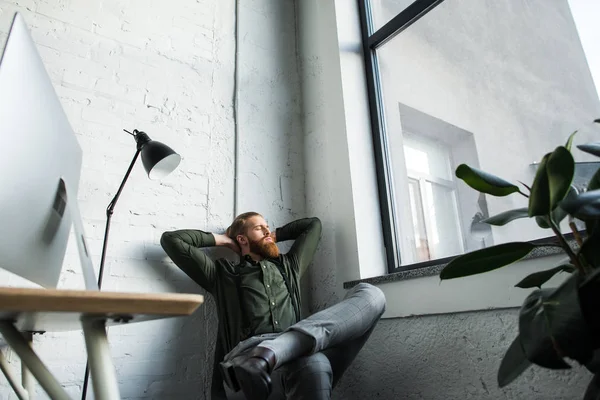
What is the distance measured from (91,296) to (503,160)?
1873 millimetres

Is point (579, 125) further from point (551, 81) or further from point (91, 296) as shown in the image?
point (91, 296)

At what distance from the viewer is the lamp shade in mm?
1702

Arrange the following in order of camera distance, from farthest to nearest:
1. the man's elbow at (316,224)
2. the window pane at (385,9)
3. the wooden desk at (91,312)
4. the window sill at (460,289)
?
Result: the window pane at (385,9) → the man's elbow at (316,224) → the window sill at (460,289) → the wooden desk at (91,312)

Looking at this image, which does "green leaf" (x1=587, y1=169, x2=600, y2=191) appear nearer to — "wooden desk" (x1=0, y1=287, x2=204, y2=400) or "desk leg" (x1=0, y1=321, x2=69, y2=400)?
"wooden desk" (x1=0, y1=287, x2=204, y2=400)

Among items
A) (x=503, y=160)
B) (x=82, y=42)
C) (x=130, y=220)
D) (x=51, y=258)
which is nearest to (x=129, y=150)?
(x=130, y=220)

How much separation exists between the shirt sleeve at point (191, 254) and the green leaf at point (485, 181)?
1.22 metres

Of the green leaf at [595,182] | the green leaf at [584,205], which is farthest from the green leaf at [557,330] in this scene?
the green leaf at [595,182]

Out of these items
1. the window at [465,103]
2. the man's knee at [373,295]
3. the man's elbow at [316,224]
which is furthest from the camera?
the man's elbow at [316,224]

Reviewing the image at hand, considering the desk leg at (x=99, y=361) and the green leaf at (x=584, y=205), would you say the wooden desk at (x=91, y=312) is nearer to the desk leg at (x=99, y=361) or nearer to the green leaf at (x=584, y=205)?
the desk leg at (x=99, y=361)

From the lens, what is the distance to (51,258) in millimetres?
840

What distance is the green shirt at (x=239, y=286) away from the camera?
1.79 metres

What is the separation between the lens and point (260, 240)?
202 cm

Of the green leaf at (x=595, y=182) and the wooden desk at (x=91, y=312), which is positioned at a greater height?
the green leaf at (x=595, y=182)

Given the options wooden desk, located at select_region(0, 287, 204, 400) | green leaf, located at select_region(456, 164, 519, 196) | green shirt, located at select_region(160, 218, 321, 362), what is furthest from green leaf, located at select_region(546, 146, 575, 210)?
green shirt, located at select_region(160, 218, 321, 362)
